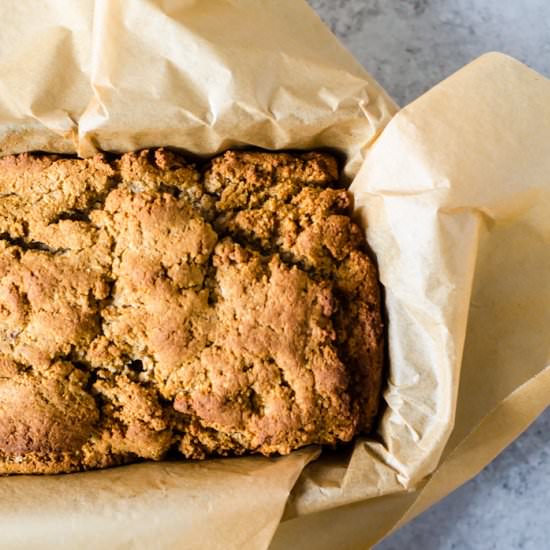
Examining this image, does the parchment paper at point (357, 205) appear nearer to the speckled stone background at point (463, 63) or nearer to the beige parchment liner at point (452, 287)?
the beige parchment liner at point (452, 287)

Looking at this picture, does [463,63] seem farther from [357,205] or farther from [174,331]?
[174,331]

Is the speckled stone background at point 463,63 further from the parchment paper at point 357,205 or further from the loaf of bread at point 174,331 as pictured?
the loaf of bread at point 174,331

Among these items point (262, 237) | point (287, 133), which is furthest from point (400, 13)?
point (262, 237)

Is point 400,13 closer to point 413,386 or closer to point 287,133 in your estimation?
point 287,133

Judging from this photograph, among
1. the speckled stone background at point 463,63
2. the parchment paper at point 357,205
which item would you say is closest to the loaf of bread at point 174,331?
the parchment paper at point 357,205

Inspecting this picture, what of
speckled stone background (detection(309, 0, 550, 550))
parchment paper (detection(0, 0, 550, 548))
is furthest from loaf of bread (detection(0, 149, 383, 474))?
speckled stone background (detection(309, 0, 550, 550))

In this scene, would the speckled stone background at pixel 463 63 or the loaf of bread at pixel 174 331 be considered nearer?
the loaf of bread at pixel 174 331

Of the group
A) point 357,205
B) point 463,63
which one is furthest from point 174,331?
point 463,63
